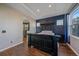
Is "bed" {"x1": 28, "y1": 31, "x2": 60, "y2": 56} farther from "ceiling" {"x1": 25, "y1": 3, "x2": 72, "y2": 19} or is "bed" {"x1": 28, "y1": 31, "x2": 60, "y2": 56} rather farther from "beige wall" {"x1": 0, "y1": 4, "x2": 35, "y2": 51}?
"ceiling" {"x1": 25, "y1": 3, "x2": 72, "y2": 19}

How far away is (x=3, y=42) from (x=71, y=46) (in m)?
2.20

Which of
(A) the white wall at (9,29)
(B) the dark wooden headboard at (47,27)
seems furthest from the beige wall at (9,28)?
Answer: (B) the dark wooden headboard at (47,27)

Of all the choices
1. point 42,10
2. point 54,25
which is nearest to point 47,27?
point 54,25

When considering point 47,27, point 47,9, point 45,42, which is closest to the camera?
point 47,9

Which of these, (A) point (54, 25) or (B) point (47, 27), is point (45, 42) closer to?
(B) point (47, 27)

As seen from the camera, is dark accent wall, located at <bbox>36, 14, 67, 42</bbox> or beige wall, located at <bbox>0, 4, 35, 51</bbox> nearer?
dark accent wall, located at <bbox>36, 14, 67, 42</bbox>

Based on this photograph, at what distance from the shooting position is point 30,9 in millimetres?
2242

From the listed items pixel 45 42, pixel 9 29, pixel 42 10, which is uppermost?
pixel 42 10

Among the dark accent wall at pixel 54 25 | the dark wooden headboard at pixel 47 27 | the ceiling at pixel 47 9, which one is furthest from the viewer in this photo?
the dark wooden headboard at pixel 47 27

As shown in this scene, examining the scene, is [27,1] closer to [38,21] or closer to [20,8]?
[20,8]

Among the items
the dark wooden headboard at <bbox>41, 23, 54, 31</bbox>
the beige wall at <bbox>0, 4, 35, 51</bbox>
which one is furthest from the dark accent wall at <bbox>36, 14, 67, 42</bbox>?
the beige wall at <bbox>0, 4, 35, 51</bbox>

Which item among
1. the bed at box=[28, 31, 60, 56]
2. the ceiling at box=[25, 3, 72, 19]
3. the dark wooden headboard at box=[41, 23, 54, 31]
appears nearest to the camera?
the ceiling at box=[25, 3, 72, 19]

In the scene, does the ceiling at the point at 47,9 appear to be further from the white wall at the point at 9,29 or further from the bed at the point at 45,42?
the bed at the point at 45,42

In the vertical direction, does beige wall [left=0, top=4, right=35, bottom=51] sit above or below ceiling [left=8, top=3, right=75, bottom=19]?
below
